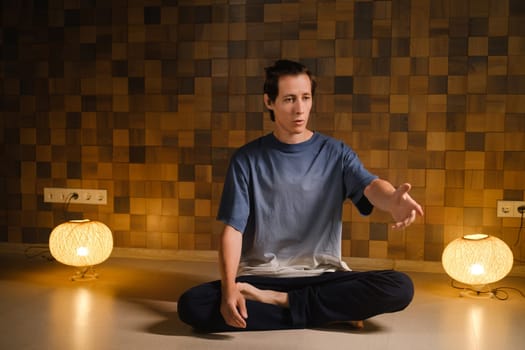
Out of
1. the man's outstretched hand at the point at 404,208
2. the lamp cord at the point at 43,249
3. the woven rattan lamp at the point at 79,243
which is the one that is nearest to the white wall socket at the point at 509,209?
the man's outstretched hand at the point at 404,208

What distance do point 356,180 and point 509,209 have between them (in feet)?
4.07

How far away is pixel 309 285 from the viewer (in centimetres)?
256

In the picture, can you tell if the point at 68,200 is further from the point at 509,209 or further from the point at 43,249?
the point at 509,209

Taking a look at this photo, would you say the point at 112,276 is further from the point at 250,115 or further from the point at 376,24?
the point at 376,24

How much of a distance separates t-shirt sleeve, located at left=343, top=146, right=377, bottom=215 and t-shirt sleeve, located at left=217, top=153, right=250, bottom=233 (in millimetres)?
417

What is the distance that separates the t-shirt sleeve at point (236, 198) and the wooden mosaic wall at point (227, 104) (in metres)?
0.99

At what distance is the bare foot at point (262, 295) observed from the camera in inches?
98.2

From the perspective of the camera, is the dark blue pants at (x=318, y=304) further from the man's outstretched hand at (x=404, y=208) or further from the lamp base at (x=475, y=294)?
the lamp base at (x=475, y=294)

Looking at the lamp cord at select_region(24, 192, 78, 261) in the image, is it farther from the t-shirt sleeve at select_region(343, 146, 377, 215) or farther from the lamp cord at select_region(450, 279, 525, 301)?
the lamp cord at select_region(450, 279, 525, 301)

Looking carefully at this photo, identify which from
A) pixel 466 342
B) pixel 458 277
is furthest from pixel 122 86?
pixel 466 342

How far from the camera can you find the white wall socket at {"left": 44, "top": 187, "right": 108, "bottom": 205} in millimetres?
3783

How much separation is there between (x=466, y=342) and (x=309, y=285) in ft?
2.09

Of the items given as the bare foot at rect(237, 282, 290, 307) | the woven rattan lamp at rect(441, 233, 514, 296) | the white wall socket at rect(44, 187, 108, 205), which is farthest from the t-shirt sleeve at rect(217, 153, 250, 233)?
the white wall socket at rect(44, 187, 108, 205)

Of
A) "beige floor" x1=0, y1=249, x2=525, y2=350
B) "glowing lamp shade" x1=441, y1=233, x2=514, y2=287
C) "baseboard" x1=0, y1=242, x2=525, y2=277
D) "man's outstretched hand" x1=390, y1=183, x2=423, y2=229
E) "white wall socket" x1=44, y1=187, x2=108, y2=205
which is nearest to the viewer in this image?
"man's outstretched hand" x1=390, y1=183, x2=423, y2=229
